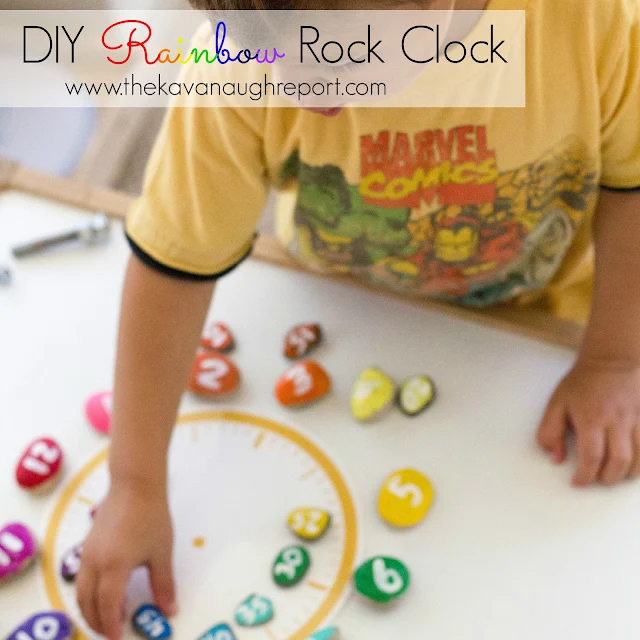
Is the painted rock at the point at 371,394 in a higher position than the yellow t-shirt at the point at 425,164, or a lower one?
lower

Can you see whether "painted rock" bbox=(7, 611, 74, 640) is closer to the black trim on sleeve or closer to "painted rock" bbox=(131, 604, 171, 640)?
"painted rock" bbox=(131, 604, 171, 640)

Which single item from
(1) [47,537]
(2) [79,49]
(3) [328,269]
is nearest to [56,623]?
(1) [47,537]

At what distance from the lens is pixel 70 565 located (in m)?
0.45

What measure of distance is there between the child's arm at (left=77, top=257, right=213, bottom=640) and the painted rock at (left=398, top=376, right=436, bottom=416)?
0.14 m

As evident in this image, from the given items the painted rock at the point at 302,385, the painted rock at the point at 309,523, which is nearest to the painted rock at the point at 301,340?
the painted rock at the point at 302,385

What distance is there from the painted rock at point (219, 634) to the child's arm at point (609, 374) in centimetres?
22

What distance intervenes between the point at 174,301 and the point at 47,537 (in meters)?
0.16

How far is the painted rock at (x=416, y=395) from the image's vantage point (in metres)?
0.50

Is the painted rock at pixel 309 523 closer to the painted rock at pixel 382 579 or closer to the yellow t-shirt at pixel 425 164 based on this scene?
the painted rock at pixel 382 579

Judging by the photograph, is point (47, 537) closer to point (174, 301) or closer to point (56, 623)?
point (56, 623)

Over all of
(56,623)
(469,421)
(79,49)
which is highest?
(79,49)

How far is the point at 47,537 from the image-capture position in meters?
0.46

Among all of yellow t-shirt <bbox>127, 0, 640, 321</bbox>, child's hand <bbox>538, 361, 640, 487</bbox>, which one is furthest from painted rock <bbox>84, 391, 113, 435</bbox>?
child's hand <bbox>538, 361, 640, 487</bbox>

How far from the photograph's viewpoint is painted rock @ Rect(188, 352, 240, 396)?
0.51 metres
